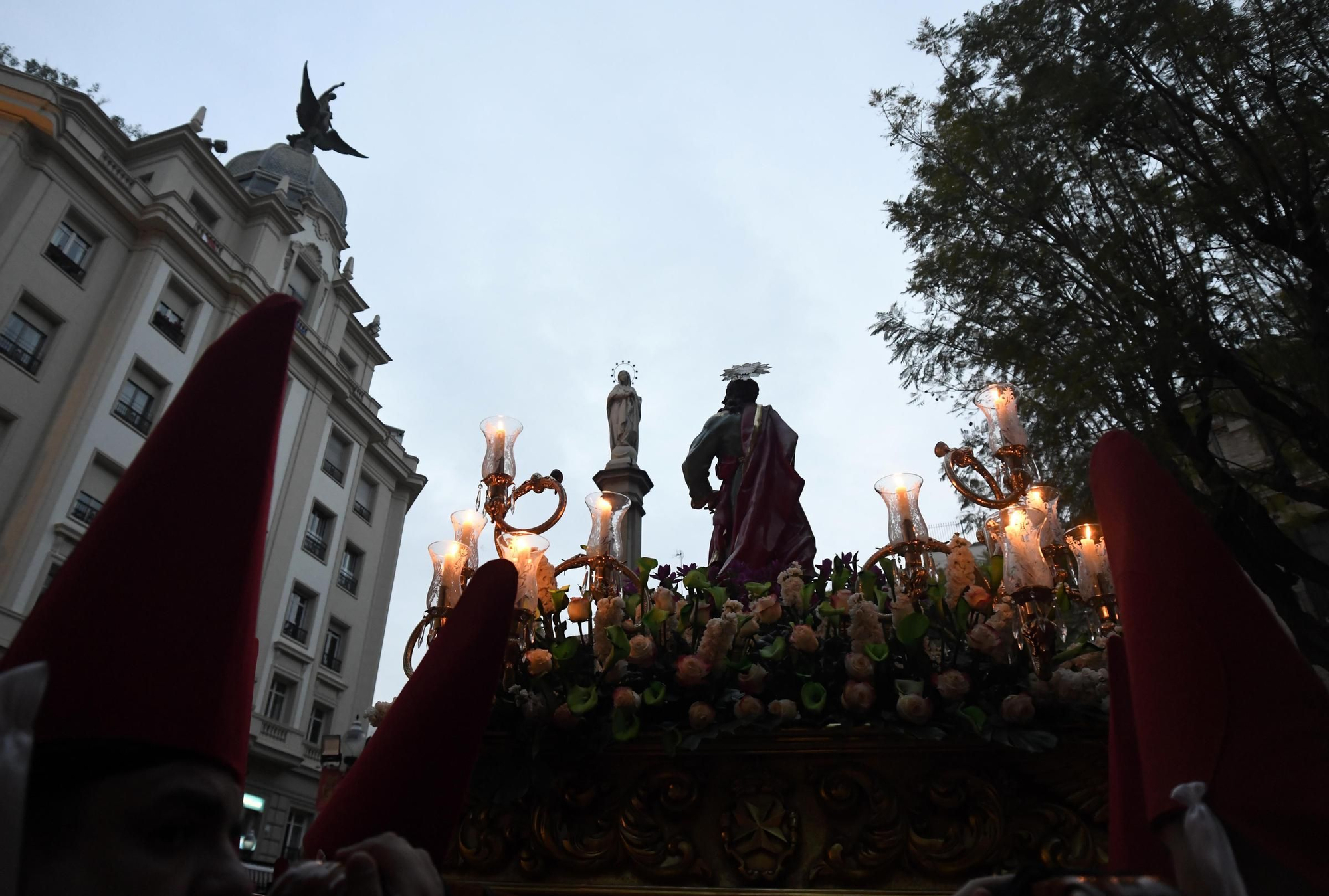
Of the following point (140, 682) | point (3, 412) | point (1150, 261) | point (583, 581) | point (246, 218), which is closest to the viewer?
point (140, 682)

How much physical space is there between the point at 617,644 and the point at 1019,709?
1.37 meters

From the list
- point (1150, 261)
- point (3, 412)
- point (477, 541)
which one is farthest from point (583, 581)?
point (3, 412)

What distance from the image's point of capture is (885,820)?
2.37 metres

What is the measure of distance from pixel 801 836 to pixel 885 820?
27cm

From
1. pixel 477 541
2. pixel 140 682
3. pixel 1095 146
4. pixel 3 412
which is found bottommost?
pixel 140 682

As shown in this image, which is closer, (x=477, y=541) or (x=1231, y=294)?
(x=477, y=541)

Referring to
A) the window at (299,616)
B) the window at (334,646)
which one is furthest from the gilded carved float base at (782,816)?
the window at (334,646)

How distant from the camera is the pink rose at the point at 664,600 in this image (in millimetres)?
3096

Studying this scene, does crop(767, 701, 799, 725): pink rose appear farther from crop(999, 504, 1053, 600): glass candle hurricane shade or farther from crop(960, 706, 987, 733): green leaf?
crop(999, 504, 1053, 600): glass candle hurricane shade

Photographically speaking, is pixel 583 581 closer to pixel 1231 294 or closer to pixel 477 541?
pixel 477 541

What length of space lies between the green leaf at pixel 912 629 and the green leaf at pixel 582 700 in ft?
3.58

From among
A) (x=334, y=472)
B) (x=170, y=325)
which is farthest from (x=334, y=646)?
(x=170, y=325)

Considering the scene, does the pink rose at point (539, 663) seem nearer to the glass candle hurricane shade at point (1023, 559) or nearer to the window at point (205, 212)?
the glass candle hurricane shade at point (1023, 559)

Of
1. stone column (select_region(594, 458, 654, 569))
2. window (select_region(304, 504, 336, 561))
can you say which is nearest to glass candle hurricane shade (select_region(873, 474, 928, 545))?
stone column (select_region(594, 458, 654, 569))
